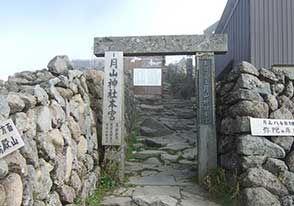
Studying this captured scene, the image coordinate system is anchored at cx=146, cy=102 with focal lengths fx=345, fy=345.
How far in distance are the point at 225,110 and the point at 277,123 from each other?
103 centimetres

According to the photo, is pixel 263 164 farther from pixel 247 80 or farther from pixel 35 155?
pixel 35 155

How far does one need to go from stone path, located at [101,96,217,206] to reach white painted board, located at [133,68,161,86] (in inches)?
88.5

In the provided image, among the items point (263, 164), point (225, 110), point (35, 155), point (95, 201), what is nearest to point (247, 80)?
point (225, 110)

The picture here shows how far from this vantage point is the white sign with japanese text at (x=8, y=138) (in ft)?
9.09

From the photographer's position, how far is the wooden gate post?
6.30m

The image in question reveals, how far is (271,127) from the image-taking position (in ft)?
18.4

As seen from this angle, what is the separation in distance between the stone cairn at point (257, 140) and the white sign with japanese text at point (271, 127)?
0.08 meters

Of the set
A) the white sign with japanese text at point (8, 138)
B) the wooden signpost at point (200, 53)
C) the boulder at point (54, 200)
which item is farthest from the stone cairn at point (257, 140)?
the white sign with japanese text at point (8, 138)

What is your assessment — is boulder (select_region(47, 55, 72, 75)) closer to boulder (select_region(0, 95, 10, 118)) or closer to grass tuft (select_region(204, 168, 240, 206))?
boulder (select_region(0, 95, 10, 118))

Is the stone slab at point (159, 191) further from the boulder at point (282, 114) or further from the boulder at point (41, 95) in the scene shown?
the boulder at point (41, 95)

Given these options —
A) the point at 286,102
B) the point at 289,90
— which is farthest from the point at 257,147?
the point at 289,90

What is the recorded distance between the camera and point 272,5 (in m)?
8.23

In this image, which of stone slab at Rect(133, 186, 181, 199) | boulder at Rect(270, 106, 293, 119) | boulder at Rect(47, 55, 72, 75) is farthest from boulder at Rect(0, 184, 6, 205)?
boulder at Rect(270, 106, 293, 119)

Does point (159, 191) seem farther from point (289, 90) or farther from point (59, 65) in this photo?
point (289, 90)
